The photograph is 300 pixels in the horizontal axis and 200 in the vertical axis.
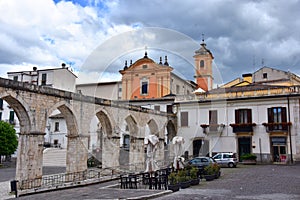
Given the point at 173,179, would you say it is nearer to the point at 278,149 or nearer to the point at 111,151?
the point at 111,151

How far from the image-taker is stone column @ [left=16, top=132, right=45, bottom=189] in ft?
50.8

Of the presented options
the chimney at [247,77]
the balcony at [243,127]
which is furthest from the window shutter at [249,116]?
the chimney at [247,77]

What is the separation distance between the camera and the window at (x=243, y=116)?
28.5 m

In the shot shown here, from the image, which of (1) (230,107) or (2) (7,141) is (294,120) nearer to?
(1) (230,107)

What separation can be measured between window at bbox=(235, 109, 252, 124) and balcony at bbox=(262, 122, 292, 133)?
173 cm

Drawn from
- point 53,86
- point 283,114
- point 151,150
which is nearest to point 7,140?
point 53,86

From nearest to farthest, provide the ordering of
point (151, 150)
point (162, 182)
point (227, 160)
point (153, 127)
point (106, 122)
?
point (162, 182) → point (151, 150) → point (106, 122) → point (227, 160) → point (153, 127)

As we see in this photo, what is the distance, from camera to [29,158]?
51.6ft

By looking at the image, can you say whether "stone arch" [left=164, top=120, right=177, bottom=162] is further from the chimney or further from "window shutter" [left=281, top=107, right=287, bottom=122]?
the chimney

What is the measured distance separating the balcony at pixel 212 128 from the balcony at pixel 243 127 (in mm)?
1091

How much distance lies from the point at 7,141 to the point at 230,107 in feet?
72.9

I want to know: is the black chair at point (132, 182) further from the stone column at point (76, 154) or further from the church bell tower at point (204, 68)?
the church bell tower at point (204, 68)

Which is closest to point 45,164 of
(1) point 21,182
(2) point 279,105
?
(1) point 21,182

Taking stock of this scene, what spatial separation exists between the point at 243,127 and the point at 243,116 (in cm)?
114
